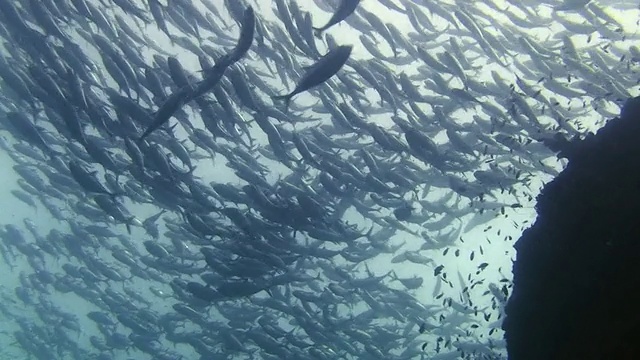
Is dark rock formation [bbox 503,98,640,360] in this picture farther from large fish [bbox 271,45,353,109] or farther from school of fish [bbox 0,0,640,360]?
school of fish [bbox 0,0,640,360]

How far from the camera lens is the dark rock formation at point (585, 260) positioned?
374 centimetres

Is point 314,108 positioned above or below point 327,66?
above

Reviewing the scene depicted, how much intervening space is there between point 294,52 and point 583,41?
6.39 metres

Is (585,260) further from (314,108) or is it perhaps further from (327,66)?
(314,108)

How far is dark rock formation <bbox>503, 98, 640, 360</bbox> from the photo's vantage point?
12.3 ft

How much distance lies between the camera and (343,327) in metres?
14.0

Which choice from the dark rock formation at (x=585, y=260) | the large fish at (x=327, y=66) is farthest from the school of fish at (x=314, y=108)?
the dark rock formation at (x=585, y=260)

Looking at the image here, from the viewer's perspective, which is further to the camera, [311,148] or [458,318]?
[458,318]

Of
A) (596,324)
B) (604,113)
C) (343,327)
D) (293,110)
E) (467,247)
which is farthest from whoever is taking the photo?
(467,247)

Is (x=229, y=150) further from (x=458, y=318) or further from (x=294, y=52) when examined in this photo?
(x=458, y=318)

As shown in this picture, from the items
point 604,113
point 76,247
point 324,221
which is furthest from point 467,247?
point 76,247

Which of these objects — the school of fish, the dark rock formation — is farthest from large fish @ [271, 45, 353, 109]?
the dark rock formation

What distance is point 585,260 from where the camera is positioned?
4.23m

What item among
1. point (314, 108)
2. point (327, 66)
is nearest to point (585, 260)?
point (327, 66)
